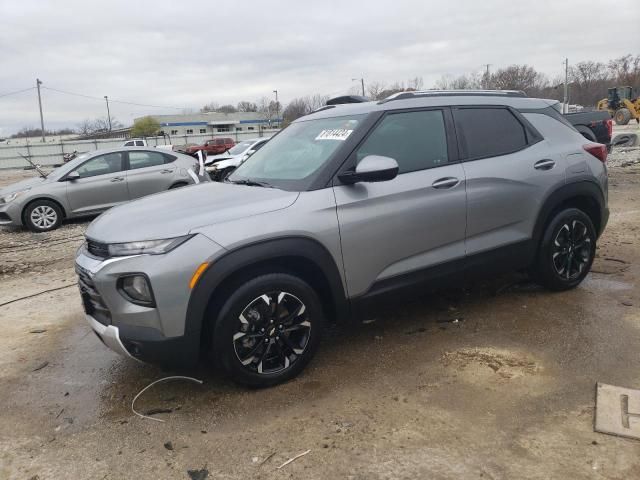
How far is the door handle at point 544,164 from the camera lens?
14.0ft

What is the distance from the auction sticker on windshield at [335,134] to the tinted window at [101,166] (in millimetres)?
7272

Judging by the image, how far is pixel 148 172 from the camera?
33.3 ft

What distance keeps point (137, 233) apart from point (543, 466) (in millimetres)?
2483

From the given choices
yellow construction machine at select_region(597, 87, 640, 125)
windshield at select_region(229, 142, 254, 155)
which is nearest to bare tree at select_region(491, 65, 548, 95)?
yellow construction machine at select_region(597, 87, 640, 125)

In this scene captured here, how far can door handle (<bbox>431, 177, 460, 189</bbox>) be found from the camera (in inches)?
148

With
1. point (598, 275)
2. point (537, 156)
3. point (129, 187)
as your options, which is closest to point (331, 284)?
point (537, 156)

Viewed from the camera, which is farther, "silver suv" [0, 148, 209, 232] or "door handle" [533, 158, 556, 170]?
"silver suv" [0, 148, 209, 232]

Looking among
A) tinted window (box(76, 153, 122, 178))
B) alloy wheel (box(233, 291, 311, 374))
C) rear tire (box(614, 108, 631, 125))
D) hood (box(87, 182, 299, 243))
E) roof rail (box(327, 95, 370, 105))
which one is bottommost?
alloy wheel (box(233, 291, 311, 374))

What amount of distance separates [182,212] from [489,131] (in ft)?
8.45

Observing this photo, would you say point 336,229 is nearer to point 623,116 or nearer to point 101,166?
point 101,166

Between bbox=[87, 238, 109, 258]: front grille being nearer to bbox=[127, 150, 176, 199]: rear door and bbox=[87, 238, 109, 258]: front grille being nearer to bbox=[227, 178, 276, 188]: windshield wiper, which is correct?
bbox=[227, 178, 276, 188]: windshield wiper

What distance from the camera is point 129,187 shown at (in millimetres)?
9906

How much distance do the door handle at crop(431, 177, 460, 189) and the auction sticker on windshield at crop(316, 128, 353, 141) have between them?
73cm

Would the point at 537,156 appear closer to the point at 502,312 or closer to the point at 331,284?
the point at 502,312
